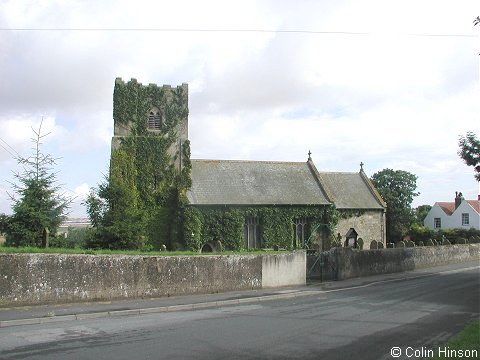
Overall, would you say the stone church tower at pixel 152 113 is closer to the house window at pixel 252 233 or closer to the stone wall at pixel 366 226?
the house window at pixel 252 233

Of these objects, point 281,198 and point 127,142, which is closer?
point 127,142

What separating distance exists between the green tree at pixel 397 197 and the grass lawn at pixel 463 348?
59.7 metres

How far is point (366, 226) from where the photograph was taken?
4450 cm

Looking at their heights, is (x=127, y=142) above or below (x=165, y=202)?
above

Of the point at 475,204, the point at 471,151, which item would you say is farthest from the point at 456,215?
the point at 471,151

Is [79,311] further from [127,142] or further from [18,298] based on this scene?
[127,142]

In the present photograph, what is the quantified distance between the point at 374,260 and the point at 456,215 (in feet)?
157

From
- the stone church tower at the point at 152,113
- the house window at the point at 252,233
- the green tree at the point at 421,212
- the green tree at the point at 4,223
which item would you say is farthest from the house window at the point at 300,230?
the green tree at the point at 421,212

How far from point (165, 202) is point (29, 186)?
16555 millimetres

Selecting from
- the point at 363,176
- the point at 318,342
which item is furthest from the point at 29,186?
the point at 363,176

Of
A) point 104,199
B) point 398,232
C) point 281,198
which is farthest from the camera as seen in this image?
point 398,232

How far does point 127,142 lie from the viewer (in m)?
37.6

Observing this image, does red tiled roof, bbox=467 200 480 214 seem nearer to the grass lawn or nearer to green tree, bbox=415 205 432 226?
green tree, bbox=415 205 432 226

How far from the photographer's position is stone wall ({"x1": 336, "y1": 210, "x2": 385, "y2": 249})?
43.3 meters
